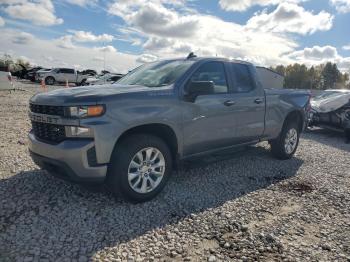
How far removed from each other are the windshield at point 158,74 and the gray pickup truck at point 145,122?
0.02 m

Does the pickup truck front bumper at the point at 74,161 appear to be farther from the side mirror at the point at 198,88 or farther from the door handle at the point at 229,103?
the door handle at the point at 229,103

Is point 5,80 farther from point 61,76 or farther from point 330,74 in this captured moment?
point 330,74

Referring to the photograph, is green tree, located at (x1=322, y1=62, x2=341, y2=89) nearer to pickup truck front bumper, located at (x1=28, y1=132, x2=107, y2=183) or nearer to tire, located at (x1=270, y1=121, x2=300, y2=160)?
tire, located at (x1=270, y1=121, x2=300, y2=160)

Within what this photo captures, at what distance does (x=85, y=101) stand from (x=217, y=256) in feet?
6.94

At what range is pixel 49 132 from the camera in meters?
4.04

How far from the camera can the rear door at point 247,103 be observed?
5465mm

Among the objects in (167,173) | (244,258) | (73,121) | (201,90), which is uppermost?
(201,90)

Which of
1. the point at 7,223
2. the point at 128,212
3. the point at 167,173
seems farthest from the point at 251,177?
the point at 7,223

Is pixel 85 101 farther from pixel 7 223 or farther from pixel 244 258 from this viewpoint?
pixel 244 258

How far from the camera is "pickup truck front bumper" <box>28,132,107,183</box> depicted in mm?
3727

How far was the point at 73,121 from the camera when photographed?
3.73m

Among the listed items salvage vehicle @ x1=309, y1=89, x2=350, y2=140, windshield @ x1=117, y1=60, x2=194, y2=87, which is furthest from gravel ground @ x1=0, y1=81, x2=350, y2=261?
salvage vehicle @ x1=309, y1=89, x2=350, y2=140

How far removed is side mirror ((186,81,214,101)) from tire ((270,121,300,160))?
272 centimetres

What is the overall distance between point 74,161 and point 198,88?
5.98 ft
